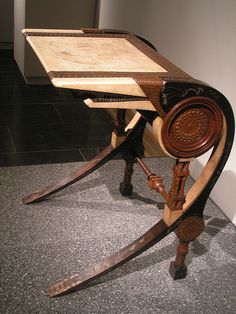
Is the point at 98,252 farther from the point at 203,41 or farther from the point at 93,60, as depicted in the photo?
the point at 203,41

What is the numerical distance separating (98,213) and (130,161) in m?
0.31

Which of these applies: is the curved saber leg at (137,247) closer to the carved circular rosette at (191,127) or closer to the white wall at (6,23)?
the carved circular rosette at (191,127)

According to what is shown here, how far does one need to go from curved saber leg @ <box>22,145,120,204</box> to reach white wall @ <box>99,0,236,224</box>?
641 millimetres

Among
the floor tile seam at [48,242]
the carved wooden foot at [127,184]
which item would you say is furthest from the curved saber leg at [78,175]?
the floor tile seam at [48,242]

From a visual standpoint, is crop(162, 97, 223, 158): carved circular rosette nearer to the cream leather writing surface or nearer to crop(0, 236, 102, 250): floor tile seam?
the cream leather writing surface

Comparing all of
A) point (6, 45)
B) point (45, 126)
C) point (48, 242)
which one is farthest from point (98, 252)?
point (6, 45)

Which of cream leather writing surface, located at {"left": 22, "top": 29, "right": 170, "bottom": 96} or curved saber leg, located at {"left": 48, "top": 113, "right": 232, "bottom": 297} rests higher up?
cream leather writing surface, located at {"left": 22, "top": 29, "right": 170, "bottom": 96}

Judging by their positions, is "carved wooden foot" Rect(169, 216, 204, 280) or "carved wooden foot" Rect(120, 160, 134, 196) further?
"carved wooden foot" Rect(120, 160, 134, 196)

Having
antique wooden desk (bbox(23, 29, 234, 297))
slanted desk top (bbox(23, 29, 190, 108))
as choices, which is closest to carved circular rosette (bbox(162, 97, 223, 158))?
antique wooden desk (bbox(23, 29, 234, 297))

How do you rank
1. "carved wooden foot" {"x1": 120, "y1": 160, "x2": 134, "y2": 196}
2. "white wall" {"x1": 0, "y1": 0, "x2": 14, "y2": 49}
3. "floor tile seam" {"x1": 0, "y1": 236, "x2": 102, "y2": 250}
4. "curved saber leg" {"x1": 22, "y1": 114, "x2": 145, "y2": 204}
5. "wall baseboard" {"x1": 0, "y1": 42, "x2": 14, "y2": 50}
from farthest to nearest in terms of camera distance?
"wall baseboard" {"x1": 0, "y1": 42, "x2": 14, "y2": 50} < "white wall" {"x1": 0, "y1": 0, "x2": 14, "y2": 49} < "carved wooden foot" {"x1": 120, "y1": 160, "x2": 134, "y2": 196} < "curved saber leg" {"x1": 22, "y1": 114, "x2": 145, "y2": 204} < "floor tile seam" {"x1": 0, "y1": 236, "x2": 102, "y2": 250}

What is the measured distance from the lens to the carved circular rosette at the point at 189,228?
5.89ft

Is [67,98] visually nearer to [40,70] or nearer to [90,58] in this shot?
[40,70]

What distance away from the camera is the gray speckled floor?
179 centimetres

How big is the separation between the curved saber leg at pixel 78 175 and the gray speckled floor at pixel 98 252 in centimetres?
5
